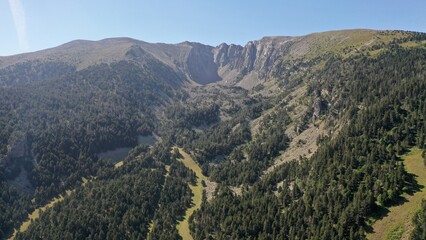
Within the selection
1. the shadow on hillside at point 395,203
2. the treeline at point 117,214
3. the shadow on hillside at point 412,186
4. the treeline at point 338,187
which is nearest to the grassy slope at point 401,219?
the shadow on hillside at point 412,186

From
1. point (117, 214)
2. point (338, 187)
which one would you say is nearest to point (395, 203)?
point (338, 187)

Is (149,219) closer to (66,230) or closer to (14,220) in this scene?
(66,230)

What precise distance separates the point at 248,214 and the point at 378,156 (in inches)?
2252

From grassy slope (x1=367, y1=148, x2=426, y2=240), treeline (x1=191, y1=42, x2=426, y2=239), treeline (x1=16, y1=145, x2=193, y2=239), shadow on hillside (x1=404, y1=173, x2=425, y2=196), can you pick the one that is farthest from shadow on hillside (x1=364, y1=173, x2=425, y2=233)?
treeline (x1=16, y1=145, x2=193, y2=239)

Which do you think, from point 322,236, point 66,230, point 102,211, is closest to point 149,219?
point 102,211

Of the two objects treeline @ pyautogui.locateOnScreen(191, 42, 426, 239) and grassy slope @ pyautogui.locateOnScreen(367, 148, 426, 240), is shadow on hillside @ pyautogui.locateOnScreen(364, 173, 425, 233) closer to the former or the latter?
grassy slope @ pyautogui.locateOnScreen(367, 148, 426, 240)

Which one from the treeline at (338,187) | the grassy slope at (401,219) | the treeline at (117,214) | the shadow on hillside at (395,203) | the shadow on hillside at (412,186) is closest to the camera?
the grassy slope at (401,219)

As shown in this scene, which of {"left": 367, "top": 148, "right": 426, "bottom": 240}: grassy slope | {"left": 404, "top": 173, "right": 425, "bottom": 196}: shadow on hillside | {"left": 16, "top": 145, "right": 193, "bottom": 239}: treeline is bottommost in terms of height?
{"left": 16, "top": 145, "right": 193, "bottom": 239}: treeline

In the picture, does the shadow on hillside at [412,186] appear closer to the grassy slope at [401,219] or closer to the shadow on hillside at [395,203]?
the shadow on hillside at [395,203]

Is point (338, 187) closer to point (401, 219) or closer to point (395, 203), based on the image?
point (395, 203)

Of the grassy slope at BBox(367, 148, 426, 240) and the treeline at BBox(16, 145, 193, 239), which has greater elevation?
the grassy slope at BBox(367, 148, 426, 240)

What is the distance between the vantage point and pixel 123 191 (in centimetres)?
19175

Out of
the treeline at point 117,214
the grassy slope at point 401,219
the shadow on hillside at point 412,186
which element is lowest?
the treeline at point 117,214

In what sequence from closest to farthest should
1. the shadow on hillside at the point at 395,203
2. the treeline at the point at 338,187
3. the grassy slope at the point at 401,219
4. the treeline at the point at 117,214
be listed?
the grassy slope at the point at 401,219
the shadow on hillside at the point at 395,203
the treeline at the point at 338,187
the treeline at the point at 117,214
